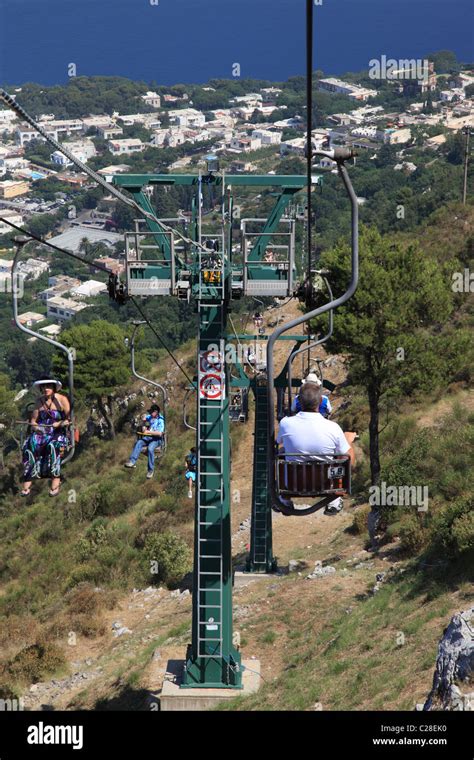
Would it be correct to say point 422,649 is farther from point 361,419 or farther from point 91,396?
point 91,396

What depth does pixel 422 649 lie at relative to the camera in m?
13.0

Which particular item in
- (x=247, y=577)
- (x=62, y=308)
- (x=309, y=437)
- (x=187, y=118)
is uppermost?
(x=309, y=437)

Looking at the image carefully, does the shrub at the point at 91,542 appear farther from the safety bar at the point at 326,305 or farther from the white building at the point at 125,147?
the white building at the point at 125,147

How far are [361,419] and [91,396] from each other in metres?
11.2

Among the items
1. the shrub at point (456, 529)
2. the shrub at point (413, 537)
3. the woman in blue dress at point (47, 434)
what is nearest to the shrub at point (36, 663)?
the shrub at point (413, 537)

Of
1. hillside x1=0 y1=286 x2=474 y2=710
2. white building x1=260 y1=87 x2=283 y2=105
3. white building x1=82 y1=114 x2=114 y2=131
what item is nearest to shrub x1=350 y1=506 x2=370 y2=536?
hillside x1=0 y1=286 x2=474 y2=710

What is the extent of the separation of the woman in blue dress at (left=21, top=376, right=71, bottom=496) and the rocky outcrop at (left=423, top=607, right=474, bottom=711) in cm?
452

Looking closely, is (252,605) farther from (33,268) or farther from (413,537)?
(33,268)

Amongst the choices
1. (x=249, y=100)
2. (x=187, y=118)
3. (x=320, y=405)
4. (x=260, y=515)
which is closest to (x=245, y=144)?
(x=187, y=118)

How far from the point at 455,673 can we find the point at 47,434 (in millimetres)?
5130

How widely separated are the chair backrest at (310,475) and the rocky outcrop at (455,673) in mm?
2487

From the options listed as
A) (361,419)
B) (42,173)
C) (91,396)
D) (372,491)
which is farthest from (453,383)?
(42,173)

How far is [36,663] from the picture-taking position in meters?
18.1

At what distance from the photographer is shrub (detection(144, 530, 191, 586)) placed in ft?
70.6
